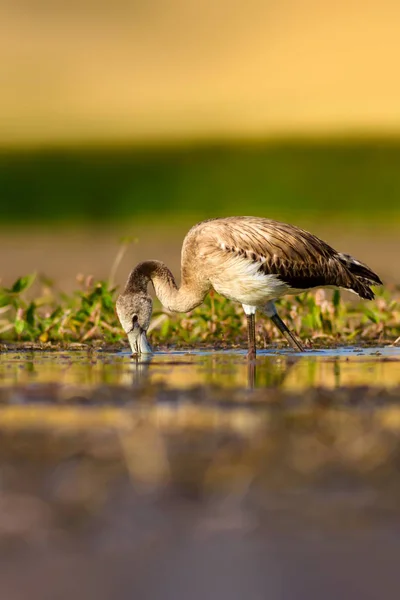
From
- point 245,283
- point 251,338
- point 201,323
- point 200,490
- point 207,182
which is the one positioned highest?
point 207,182

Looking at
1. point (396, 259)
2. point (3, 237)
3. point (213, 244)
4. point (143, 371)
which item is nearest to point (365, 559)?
point (143, 371)

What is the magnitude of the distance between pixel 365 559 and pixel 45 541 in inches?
39.8

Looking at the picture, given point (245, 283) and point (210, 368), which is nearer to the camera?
point (210, 368)

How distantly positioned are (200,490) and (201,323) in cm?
695

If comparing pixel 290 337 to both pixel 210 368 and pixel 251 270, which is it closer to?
pixel 251 270

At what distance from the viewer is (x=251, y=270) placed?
35.1 feet

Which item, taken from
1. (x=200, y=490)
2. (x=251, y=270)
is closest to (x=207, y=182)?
(x=251, y=270)

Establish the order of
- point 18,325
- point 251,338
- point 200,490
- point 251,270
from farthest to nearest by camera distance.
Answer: point 18,325, point 251,270, point 251,338, point 200,490

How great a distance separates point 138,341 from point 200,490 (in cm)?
576

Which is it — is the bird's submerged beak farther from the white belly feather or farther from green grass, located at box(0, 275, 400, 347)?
green grass, located at box(0, 275, 400, 347)

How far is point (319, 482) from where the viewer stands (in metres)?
5.11

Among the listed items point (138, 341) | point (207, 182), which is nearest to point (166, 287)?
point (138, 341)

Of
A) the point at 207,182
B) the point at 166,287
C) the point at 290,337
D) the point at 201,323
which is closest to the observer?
the point at 290,337

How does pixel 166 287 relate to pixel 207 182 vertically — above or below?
below
